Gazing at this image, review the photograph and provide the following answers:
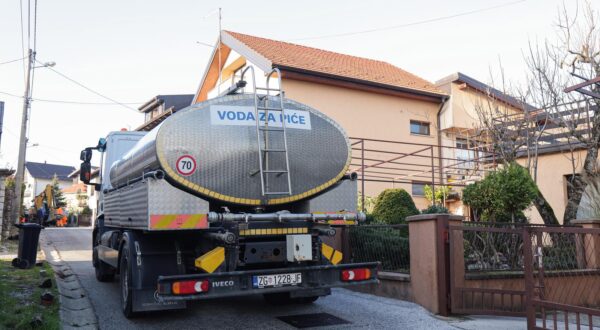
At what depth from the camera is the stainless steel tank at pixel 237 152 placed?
5.64 m

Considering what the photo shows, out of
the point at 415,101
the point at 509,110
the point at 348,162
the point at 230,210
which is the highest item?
the point at 415,101

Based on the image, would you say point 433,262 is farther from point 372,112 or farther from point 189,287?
point 372,112

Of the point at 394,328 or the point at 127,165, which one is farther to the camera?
the point at 127,165

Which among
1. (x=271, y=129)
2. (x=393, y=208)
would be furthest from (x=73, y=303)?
(x=393, y=208)

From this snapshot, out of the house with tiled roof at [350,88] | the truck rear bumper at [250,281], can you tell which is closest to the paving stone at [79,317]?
the truck rear bumper at [250,281]

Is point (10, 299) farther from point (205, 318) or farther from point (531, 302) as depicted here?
point (531, 302)

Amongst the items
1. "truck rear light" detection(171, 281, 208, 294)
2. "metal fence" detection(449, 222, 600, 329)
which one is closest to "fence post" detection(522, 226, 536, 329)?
"metal fence" detection(449, 222, 600, 329)

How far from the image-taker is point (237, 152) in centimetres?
592

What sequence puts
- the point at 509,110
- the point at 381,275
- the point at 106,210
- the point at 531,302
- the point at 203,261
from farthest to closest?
1. the point at 509,110
2. the point at 106,210
3. the point at 381,275
4. the point at 531,302
5. the point at 203,261

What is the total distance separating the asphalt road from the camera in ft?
20.7

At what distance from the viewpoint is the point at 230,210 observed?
608 cm

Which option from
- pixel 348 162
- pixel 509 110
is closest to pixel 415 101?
pixel 509 110

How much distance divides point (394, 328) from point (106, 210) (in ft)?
17.8

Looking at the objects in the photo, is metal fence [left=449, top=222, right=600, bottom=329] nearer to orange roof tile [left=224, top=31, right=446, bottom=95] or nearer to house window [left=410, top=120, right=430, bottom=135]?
orange roof tile [left=224, top=31, right=446, bottom=95]
